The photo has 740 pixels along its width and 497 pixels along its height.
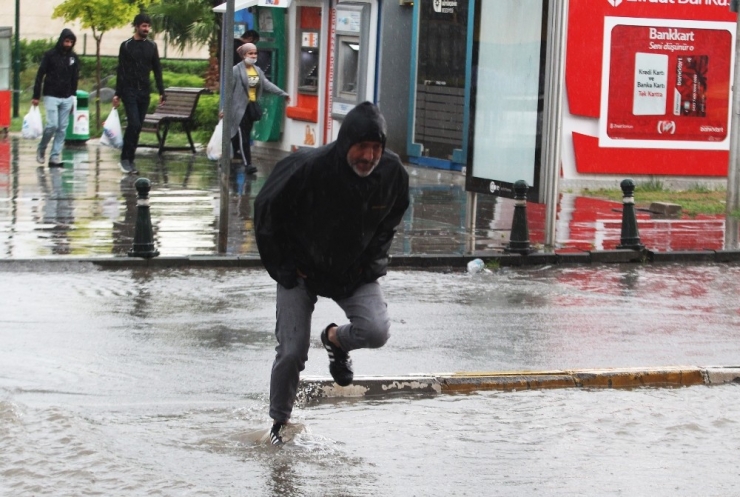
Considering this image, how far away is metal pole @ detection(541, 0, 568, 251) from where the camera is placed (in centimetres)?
1362

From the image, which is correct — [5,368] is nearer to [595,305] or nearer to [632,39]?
[595,305]

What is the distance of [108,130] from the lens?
69.1ft

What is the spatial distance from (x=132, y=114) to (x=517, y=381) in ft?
41.2

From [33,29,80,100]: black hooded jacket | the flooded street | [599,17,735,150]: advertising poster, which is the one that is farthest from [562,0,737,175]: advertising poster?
the flooded street

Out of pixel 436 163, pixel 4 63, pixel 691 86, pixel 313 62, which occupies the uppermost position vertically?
pixel 313 62

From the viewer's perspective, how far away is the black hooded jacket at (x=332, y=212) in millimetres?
6184

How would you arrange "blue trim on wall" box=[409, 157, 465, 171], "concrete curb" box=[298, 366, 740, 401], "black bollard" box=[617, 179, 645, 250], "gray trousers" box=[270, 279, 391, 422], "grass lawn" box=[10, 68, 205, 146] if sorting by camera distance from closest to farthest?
"gray trousers" box=[270, 279, 391, 422] → "concrete curb" box=[298, 366, 740, 401] → "black bollard" box=[617, 179, 645, 250] → "blue trim on wall" box=[409, 157, 465, 171] → "grass lawn" box=[10, 68, 205, 146]

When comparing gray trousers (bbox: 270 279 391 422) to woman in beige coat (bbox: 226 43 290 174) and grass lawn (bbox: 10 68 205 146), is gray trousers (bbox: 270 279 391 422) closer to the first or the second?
woman in beige coat (bbox: 226 43 290 174)

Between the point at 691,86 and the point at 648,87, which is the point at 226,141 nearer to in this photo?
the point at 648,87

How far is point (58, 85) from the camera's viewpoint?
66.1ft

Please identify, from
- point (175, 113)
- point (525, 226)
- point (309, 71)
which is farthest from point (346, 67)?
point (525, 226)

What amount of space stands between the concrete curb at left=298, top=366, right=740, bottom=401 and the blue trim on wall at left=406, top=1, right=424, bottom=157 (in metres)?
13.1

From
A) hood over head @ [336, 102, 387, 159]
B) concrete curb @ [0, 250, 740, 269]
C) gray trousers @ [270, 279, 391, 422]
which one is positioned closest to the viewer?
hood over head @ [336, 102, 387, 159]

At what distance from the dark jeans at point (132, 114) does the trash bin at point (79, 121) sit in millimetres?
5098
